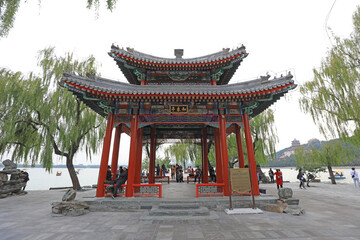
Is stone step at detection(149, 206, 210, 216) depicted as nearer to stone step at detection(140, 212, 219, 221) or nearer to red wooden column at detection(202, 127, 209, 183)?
stone step at detection(140, 212, 219, 221)

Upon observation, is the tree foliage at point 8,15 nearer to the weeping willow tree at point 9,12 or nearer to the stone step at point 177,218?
the weeping willow tree at point 9,12

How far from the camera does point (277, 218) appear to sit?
6.11 m

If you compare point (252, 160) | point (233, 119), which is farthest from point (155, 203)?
point (233, 119)

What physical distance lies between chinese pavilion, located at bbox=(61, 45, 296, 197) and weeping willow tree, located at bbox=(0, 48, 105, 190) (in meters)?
5.01

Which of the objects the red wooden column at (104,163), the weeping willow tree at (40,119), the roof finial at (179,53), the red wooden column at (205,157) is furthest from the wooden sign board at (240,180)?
the weeping willow tree at (40,119)

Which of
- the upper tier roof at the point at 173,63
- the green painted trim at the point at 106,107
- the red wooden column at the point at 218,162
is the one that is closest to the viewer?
the green painted trim at the point at 106,107

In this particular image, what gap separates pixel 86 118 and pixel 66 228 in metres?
9.92

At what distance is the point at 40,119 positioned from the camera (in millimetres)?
12625

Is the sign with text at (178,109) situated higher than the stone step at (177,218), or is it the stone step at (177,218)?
the sign with text at (178,109)

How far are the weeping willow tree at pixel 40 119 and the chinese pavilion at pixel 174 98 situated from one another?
501 centimetres

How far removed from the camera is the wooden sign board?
7367 millimetres

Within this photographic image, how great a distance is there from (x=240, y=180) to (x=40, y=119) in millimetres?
13753

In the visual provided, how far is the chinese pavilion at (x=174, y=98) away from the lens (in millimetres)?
8023

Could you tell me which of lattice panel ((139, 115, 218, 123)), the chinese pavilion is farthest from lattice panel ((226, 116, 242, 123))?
lattice panel ((139, 115, 218, 123))
